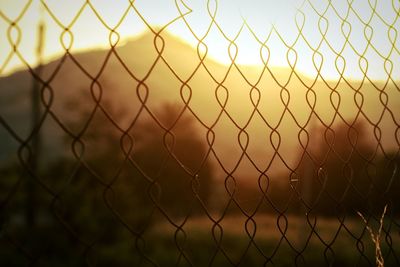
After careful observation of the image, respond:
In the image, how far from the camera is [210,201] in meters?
16.7

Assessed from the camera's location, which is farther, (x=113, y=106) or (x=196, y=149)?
(x=196, y=149)

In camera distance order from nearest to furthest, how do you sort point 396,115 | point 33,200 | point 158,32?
point 158,32 < point 396,115 < point 33,200

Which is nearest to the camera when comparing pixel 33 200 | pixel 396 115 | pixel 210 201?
pixel 396 115

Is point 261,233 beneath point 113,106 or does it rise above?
beneath

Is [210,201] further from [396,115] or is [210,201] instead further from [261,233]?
[396,115]

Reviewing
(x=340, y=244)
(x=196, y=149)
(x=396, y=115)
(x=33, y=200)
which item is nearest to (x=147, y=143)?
(x=196, y=149)

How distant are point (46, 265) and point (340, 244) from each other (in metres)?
8.75

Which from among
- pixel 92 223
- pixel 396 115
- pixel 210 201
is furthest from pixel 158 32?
pixel 210 201

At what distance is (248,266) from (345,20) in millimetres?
12655

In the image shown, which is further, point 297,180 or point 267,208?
point 267,208

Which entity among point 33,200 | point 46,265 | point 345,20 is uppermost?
point 345,20

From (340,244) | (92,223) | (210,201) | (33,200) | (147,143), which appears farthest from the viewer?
(210,201)

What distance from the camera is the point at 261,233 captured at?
54.1 ft

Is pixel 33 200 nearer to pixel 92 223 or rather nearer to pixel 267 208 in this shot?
pixel 92 223
